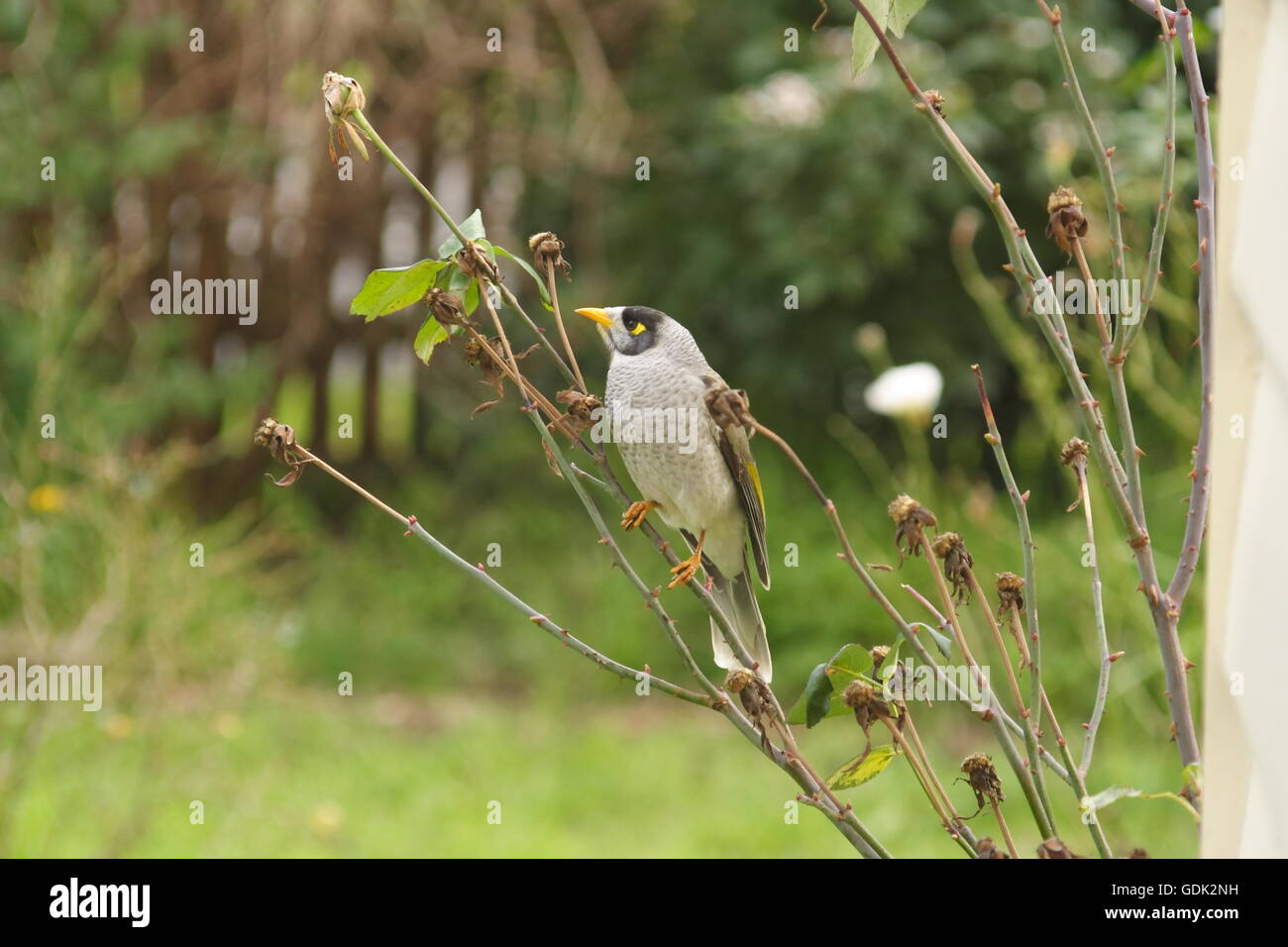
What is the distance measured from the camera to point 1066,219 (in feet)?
3.34

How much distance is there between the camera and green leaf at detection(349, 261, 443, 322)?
1.04m

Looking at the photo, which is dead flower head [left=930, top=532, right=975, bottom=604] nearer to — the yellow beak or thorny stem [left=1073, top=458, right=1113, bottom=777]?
thorny stem [left=1073, top=458, right=1113, bottom=777]

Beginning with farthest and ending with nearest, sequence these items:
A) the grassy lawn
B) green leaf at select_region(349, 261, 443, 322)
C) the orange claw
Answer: the grassy lawn
the orange claw
green leaf at select_region(349, 261, 443, 322)

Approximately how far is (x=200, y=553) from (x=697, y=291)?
2.26m

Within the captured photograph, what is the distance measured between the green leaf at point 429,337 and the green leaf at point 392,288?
39 millimetres

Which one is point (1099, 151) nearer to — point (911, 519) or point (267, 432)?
point (911, 519)

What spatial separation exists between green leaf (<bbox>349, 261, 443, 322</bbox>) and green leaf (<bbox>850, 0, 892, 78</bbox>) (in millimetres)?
346

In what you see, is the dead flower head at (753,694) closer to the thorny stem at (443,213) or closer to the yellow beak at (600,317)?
the thorny stem at (443,213)

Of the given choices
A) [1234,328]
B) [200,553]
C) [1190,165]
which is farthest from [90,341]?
[1234,328]

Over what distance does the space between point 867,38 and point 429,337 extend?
0.41 m

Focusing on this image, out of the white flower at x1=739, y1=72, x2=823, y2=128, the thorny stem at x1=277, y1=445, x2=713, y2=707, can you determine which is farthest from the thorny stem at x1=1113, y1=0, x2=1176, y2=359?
the white flower at x1=739, y1=72, x2=823, y2=128

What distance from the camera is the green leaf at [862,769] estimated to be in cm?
97

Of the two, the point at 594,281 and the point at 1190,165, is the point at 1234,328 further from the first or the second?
the point at 594,281
